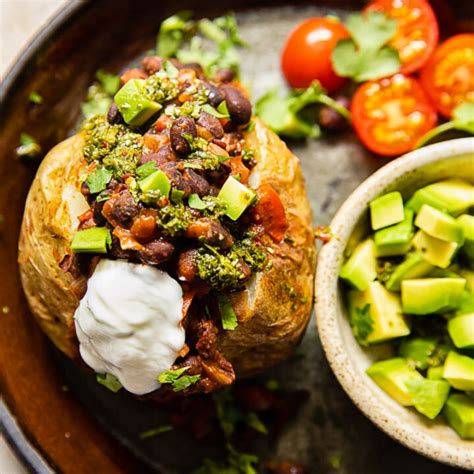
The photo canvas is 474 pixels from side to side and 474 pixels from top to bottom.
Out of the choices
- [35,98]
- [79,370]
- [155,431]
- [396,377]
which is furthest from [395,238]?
[35,98]

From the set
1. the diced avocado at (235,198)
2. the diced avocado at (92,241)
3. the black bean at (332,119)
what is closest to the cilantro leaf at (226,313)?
the diced avocado at (235,198)

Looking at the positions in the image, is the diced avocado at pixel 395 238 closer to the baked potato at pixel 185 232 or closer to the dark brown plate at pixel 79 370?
the baked potato at pixel 185 232

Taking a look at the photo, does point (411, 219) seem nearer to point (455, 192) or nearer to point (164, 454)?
point (455, 192)

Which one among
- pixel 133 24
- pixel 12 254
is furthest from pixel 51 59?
pixel 12 254

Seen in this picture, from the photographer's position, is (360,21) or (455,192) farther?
(360,21)

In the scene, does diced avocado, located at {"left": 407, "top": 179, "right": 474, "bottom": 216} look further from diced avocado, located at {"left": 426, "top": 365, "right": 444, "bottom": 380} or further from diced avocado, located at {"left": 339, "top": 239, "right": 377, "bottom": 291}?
diced avocado, located at {"left": 426, "top": 365, "right": 444, "bottom": 380}

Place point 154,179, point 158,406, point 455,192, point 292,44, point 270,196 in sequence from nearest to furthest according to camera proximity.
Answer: point 154,179 → point 270,196 → point 455,192 → point 158,406 → point 292,44
